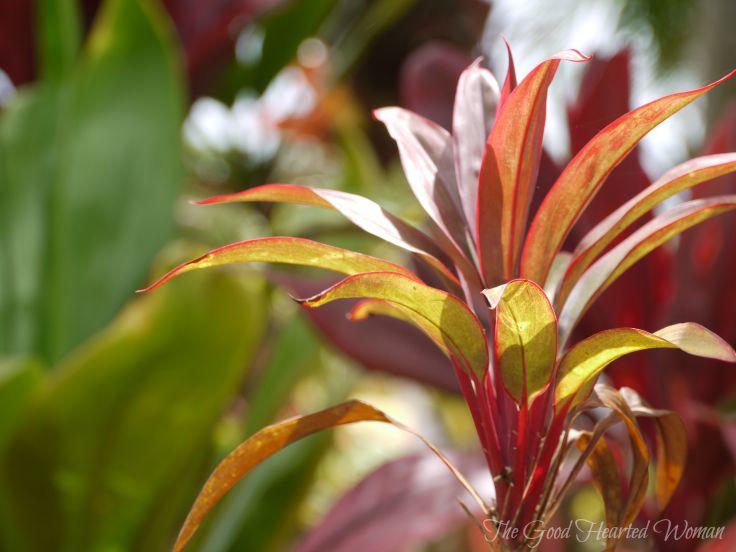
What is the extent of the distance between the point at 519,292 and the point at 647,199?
75 millimetres

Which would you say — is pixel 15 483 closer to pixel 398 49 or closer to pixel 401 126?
pixel 401 126

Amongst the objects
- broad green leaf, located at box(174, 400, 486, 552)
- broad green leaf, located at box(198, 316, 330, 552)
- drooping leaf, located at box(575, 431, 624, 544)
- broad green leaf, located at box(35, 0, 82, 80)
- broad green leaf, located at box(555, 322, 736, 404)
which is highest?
broad green leaf, located at box(35, 0, 82, 80)

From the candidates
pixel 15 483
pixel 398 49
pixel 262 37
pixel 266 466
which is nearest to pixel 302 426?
pixel 15 483

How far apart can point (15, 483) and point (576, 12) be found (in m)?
1.51

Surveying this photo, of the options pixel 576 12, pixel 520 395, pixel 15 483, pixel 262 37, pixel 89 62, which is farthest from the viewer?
pixel 576 12

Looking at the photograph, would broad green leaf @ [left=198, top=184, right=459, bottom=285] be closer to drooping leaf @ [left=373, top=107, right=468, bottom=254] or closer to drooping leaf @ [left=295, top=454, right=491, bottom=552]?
drooping leaf @ [left=373, top=107, right=468, bottom=254]

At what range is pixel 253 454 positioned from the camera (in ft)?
0.97

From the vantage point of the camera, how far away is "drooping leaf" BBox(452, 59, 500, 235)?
337 millimetres

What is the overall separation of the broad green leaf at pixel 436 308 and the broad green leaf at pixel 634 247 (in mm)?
58

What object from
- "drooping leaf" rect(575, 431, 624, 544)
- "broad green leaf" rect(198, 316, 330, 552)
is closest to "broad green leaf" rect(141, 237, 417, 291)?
"drooping leaf" rect(575, 431, 624, 544)

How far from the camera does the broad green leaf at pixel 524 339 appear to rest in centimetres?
26

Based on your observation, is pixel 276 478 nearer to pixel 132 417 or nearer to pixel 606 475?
pixel 132 417

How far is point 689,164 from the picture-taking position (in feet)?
0.99

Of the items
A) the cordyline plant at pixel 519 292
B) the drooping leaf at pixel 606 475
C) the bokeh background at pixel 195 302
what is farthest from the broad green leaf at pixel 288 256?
the bokeh background at pixel 195 302
